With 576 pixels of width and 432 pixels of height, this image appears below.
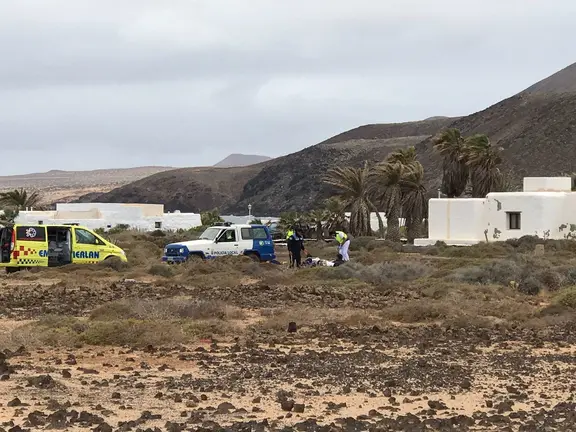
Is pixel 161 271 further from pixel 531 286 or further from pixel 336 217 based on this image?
pixel 336 217

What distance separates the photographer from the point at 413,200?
55875 millimetres

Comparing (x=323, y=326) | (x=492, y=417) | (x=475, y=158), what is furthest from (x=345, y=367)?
(x=475, y=158)

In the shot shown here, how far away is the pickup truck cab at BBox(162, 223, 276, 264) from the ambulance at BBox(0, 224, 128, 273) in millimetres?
2278

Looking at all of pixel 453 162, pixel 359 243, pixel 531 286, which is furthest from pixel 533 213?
pixel 531 286

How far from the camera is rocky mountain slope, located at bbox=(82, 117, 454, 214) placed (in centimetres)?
13950

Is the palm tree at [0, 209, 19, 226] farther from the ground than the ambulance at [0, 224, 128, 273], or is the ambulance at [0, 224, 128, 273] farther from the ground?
the palm tree at [0, 209, 19, 226]

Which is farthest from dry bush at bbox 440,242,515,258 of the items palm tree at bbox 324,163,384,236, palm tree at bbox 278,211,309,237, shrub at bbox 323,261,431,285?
palm tree at bbox 278,211,309,237

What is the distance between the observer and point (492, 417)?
35.4 feet

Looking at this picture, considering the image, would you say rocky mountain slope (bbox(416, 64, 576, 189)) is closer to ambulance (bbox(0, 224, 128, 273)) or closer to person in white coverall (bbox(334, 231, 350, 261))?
person in white coverall (bbox(334, 231, 350, 261))

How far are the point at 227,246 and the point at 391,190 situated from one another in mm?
20655

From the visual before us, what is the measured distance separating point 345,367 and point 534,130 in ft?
347

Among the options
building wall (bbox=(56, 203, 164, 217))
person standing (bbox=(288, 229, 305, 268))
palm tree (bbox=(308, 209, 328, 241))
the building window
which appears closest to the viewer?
person standing (bbox=(288, 229, 305, 268))

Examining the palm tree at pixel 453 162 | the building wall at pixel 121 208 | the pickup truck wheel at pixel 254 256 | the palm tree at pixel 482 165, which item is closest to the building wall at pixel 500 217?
the palm tree at pixel 482 165

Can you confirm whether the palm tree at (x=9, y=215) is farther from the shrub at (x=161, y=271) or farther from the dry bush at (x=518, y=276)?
the dry bush at (x=518, y=276)
